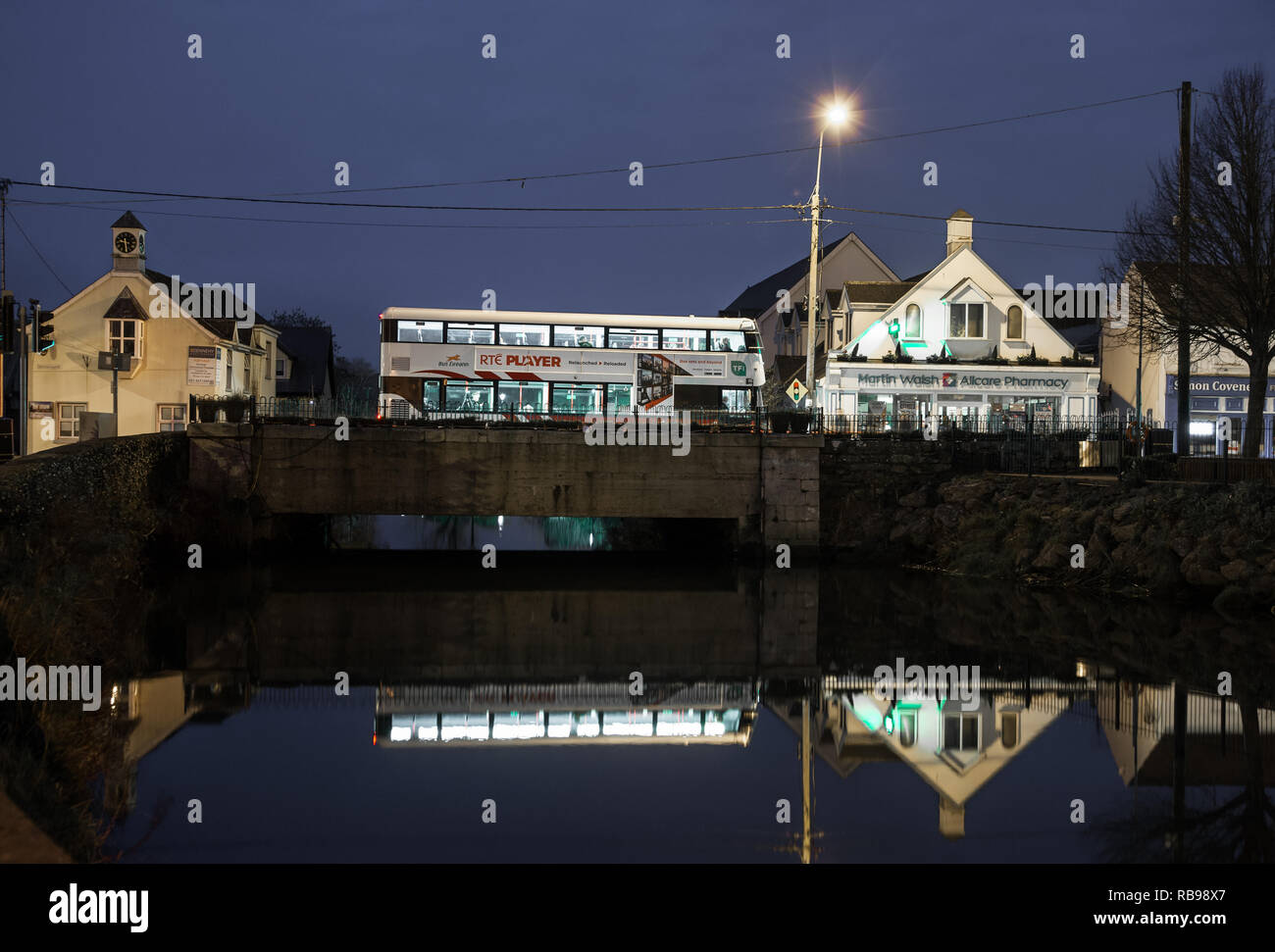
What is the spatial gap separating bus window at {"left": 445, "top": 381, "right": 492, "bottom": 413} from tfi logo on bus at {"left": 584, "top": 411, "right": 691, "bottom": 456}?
14.1ft

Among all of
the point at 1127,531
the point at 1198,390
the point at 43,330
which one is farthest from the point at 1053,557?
the point at 1198,390

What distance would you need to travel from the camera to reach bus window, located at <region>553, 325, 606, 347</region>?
37781mm

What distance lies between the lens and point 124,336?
1866 inches

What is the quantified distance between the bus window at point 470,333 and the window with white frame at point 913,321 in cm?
2018

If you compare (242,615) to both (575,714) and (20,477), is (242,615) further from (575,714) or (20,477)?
(575,714)

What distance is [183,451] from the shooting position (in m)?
32.4

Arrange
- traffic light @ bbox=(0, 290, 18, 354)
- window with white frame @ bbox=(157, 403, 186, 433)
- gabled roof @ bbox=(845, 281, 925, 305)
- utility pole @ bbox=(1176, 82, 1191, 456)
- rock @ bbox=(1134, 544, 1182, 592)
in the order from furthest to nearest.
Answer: gabled roof @ bbox=(845, 281, 925, 305), window with white frame @ bbox=(157, 403, 186, 433), utility pole @ bbox=(1176, 82, 1191, 456), traffic light @ bbox=(0, 290, 18, 354), rock @ bbox=(1134, 544, 1182, 592)

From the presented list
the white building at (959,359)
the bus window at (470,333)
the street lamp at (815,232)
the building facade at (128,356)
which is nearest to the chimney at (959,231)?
the white building at (959,359)

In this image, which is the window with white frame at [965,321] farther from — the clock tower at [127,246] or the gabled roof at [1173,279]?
the clock tower at [127,246]

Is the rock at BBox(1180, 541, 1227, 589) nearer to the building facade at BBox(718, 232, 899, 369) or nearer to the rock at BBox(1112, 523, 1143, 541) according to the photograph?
the rock at BBox(1112, 523, 1143, 541)

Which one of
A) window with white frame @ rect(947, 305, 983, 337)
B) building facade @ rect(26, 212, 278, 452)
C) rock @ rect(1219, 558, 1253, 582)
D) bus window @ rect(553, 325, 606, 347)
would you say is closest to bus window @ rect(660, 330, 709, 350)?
Answer: bus window @ rect(553, 325, 606, 347)

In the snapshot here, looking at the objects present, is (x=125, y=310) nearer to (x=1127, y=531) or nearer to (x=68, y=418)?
(x=68, y=418)
